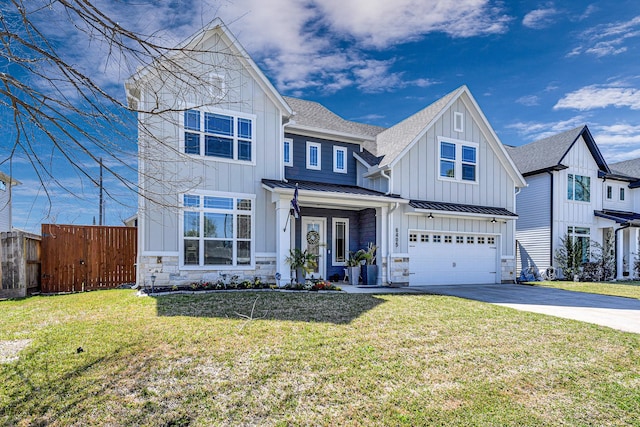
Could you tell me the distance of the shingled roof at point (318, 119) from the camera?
1350 cm

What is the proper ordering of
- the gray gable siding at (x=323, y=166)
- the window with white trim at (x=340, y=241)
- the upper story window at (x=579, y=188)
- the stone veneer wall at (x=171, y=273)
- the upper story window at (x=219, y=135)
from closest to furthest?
the stone veneer wall at (x=171, y=273)
the upper story window at (x=219, y=135)
the gray gable siding at (x=323, y=166)
the window with white trim at (x=340, y=241)
the upper story window at (x=579, y=188)

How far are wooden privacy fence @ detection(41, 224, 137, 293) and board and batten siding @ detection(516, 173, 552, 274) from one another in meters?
17.6

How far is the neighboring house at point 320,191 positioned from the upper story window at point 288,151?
1.6 inches

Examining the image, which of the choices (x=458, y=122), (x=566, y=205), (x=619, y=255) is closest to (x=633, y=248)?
(x=619, y=255)

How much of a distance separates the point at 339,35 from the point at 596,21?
28.9 ft

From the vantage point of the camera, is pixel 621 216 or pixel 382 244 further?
pixel 621 216

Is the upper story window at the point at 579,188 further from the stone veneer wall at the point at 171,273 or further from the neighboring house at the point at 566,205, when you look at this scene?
the stone veneer wall at the point at 171,273

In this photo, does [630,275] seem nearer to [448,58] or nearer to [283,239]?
[448,58]

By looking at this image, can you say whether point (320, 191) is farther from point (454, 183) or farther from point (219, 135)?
point (454, 183)

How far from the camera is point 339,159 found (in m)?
14.2

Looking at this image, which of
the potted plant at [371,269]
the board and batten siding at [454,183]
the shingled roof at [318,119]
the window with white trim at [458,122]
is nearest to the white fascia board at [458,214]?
the board and batten siding at [454,183]

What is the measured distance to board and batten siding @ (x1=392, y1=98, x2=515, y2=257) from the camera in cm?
1305

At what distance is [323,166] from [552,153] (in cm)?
1238

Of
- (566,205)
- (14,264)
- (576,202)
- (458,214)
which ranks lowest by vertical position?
(14,264)
